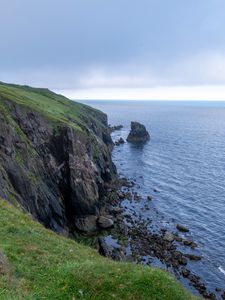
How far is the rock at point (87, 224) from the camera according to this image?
58.0 m

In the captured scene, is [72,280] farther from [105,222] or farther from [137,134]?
[137,134]

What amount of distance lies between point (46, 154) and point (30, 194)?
47.7 ft

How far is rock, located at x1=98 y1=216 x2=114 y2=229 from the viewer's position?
198 feet

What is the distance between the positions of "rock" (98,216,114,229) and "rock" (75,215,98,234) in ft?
2.81

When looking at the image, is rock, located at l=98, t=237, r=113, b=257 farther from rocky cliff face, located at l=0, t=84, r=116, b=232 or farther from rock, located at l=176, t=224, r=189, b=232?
rock, located at l=176, t=224, r=189, b=232

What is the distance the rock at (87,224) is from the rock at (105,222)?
86 cm

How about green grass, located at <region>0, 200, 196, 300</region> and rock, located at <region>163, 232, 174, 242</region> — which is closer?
green grass, located at <region>0, 200, 196, 300</region>

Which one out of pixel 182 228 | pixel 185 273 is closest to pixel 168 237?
pixel 182 228

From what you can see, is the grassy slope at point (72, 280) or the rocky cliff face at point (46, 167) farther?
the rocky cliff face at point (46, 167)

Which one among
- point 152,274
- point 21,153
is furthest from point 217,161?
point 152,274

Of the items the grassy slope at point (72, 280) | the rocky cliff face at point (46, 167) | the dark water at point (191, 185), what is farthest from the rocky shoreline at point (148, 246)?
the grassy slope at point (72, 280)

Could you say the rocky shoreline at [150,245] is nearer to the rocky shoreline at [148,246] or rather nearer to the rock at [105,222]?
the rocky shoreline at [148,246]

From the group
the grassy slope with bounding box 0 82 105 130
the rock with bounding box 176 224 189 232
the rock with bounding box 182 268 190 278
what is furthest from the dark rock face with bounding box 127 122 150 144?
the rock with bounding box 182 268 190 278

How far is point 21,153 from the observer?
52875 millimetres
